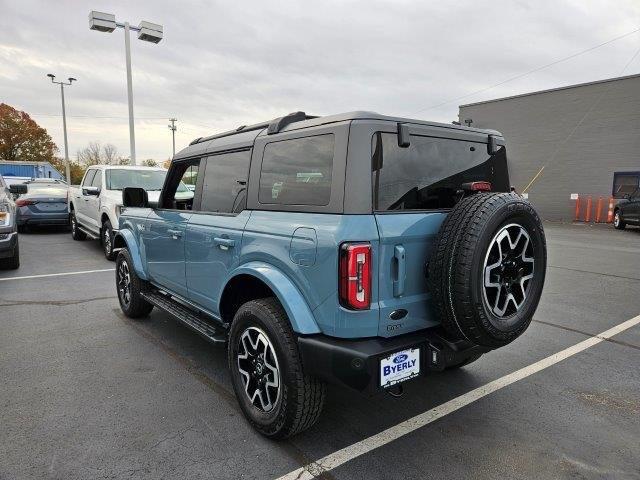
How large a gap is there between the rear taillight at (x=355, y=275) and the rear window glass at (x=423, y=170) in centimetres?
31

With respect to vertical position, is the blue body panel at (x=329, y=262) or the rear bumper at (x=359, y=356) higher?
the blue body panel at (x=329, y=262)

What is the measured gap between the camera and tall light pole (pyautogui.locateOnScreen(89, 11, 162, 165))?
567 inches

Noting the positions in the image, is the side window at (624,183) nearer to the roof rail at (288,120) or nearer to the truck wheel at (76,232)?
the truck wheel at (76,232)

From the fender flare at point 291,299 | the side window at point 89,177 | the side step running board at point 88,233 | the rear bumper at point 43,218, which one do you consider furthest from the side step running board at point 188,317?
the rear bumper at point 43,218

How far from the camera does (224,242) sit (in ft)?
10.4

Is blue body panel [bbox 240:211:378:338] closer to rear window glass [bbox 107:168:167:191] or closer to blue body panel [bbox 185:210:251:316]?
blue body panel [bbox 185:210:251:316]

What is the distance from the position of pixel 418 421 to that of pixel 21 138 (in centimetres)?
6166

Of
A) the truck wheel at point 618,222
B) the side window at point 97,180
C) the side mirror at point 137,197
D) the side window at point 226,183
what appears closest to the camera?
the side window at point 226,183

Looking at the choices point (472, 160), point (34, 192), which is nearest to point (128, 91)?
point (34, 192)

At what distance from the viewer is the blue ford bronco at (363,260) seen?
2389 millimetres

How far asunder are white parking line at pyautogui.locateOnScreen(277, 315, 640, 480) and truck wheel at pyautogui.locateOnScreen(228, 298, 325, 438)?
0.77 feet

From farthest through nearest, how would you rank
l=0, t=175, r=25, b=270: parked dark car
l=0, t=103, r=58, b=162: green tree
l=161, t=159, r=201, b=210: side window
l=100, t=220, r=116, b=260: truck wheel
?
l=0, t=103, r=58, b=162: green tree → l=100, t=220, r=116, b=260: truck wheel → l=0, t=175, r=25, b=270: parked dark car → l=161, t=159, r=201, b=210: side window

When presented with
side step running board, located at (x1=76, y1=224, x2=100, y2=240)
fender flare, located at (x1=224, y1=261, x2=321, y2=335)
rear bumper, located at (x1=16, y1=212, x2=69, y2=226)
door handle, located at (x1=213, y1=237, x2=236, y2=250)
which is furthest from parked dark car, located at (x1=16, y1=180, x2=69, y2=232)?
fender flare, located at (x1=224, y1=261, x2=321, y2=335)

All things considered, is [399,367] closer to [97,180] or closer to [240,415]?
[240,415]
